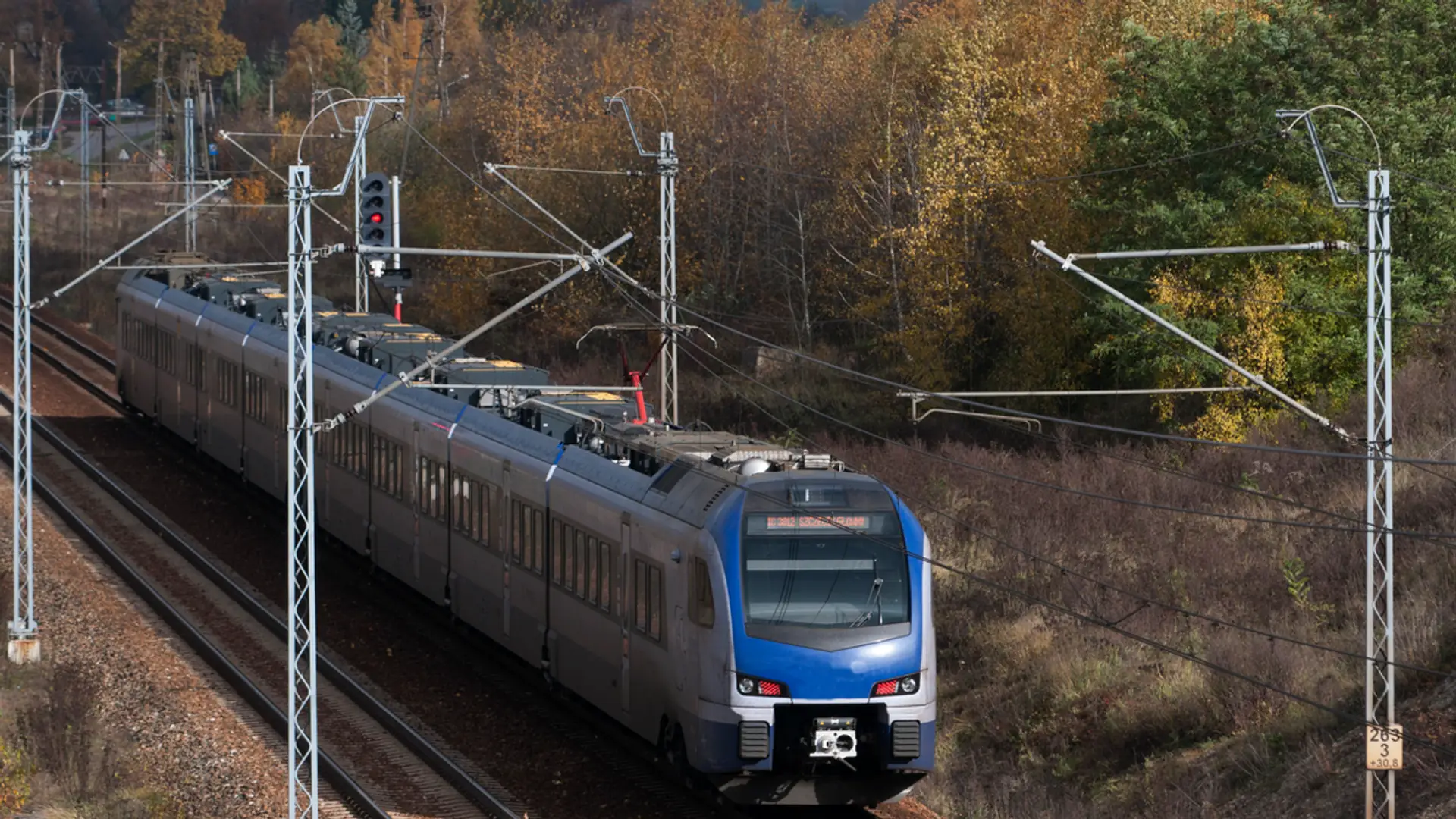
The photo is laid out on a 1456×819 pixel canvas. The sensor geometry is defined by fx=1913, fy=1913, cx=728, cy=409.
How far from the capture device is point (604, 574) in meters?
19.8

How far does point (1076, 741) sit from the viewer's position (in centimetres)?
2316

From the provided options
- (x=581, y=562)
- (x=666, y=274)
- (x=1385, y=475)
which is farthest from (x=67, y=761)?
(x=1385, y=475)

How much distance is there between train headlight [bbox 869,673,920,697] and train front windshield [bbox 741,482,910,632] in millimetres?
462

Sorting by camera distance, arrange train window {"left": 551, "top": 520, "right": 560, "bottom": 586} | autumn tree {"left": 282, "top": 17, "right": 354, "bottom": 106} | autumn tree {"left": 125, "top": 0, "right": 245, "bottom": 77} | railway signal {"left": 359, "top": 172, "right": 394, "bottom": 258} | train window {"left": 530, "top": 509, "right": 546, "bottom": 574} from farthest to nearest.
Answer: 1. autumn tree {"left": 125, "top": 0, "right": 245, "bottom": 77}
2. autumn tree {"left": 282, "top": 17, "right": 354, "bottom": 106}
3. railway signal {"left": 359, "top": 172, "right": 394, "bottom": 258}
4. train window {"left": 530, "top": 509, "right": 546, "bottom": 574}
5. train window {"left": 551, "top": 520, "right": 560, "bottom": 586}

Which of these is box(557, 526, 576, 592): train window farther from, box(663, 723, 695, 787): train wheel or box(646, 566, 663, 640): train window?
box(663, 723, 695, 787): train wheel

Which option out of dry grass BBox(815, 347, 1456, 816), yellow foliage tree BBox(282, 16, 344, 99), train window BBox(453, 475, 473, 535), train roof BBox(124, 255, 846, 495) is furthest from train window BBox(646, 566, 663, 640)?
yellow foliage tree BBox(282, 16, 344, 99)

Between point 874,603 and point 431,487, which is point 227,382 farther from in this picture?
point 874,603

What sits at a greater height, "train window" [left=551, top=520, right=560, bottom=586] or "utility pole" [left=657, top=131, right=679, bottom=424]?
"utility pole" [left=657, top=131, right=679, bottom=424]

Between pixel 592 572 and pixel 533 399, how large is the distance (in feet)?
15.7

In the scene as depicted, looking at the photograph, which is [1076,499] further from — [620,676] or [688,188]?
[688,188]

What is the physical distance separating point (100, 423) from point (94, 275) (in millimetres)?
27324

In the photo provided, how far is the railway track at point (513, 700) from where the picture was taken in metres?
19.1

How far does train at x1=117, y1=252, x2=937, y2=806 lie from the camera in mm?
16938

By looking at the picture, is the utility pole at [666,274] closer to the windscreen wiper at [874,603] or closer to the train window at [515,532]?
the train window at [515,532]
